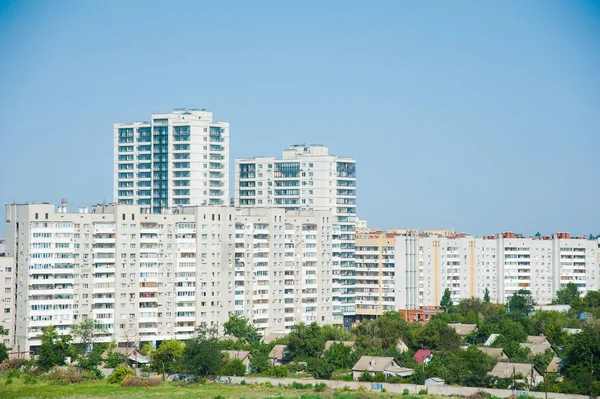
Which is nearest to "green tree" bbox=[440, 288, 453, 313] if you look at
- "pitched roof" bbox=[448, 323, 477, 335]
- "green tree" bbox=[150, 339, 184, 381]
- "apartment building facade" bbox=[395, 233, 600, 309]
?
"apartment building facade" bbox=[395, 233, 600, 309]

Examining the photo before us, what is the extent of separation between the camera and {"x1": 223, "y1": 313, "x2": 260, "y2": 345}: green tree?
95812 millimetres

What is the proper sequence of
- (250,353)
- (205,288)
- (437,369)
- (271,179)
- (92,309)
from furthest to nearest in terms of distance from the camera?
(271,179) → (205,288) → (92,309) → (250,353) → (437,369)

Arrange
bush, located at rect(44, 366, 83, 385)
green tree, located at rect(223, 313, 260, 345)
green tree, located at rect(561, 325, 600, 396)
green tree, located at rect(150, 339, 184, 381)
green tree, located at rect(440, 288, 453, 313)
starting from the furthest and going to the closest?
green tree, located at rect(440, 288, 453, 313)
green tree, located at rect(223, 313, 260, 345)
green tree, located at rect(150, 339, 184, 381)
bush, located at rect(44, 366, 83, 385)
green tree, located at rect(561, 325, 600, 396)

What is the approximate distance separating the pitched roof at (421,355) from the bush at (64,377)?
2152cm

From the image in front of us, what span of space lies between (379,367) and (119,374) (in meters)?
15.5

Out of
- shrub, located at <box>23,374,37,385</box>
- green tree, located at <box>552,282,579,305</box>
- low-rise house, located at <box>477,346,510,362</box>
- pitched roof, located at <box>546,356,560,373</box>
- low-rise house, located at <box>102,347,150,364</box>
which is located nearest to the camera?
pitched roof, located at <box>546,356,560,373</box>

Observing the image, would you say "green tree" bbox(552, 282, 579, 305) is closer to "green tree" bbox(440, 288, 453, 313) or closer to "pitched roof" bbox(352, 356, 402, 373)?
"green tree" bbox(440, 288, 453, 313)

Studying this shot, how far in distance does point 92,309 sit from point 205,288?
9.89 metres

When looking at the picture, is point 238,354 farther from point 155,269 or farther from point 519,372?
point 519,372

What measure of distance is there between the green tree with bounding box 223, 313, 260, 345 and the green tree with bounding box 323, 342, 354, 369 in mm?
12276

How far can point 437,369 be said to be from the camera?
73.7m

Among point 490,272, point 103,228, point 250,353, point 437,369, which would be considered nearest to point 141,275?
point 103,228

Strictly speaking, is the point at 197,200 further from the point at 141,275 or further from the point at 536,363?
the point at 536,363

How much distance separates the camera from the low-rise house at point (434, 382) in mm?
72062
